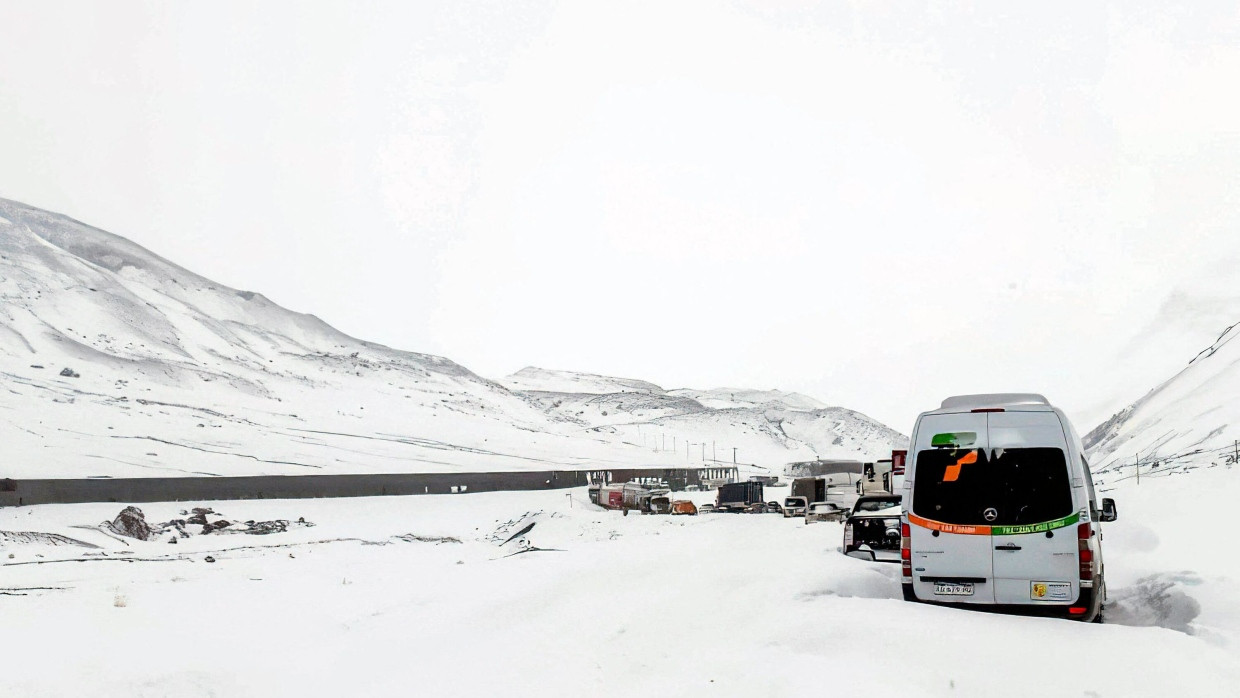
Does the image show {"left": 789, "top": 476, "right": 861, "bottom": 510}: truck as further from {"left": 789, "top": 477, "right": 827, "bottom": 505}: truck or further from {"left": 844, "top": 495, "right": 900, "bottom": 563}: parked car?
{"left": 844, "top": 495, "right": 900, "bottom": 563}: parked car

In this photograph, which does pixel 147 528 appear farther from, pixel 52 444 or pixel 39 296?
pixel 39 296

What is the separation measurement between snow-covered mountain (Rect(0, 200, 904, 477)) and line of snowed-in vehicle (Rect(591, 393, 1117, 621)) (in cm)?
5706

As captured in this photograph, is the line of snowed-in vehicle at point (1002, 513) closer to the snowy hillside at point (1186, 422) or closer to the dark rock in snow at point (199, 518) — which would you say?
the snowy hillside at point (1186, 422)

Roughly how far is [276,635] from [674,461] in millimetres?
99385

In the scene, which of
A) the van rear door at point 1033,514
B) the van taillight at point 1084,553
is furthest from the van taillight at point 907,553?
the van taillight at point 1084,553

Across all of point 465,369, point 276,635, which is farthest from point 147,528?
point 465,369

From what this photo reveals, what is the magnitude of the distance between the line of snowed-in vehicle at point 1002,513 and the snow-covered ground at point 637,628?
456mm

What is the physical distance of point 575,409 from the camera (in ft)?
627

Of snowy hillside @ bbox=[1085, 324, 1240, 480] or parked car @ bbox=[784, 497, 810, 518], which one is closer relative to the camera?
parked car @ bbox=[784, 497, 810, 518]

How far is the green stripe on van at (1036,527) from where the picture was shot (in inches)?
394

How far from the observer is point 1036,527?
399 inches

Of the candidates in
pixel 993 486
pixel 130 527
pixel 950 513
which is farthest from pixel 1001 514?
pixel 130 527

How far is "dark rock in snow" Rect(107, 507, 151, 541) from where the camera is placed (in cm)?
3359

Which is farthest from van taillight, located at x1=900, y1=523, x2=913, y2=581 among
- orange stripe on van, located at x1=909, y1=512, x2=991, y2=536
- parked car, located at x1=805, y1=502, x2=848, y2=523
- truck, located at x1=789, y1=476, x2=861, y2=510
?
truck, located at x1=789, y1=476, x2=861, y2=510
